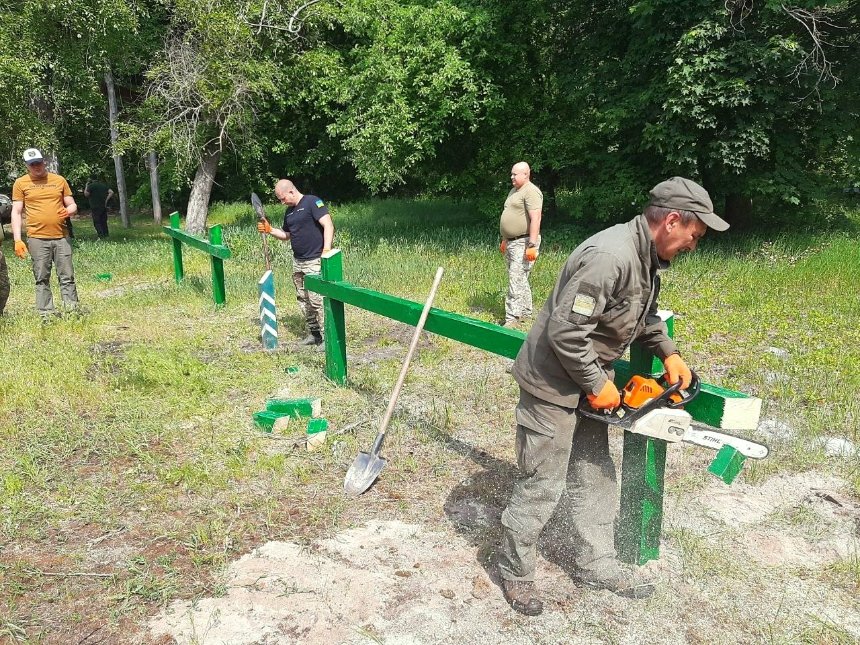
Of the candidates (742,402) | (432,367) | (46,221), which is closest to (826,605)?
(742,402)

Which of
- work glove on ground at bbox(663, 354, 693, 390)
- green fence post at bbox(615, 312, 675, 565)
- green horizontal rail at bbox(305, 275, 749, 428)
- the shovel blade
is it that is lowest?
the shovel blade

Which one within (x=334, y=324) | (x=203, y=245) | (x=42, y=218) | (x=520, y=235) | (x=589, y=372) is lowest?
(x=334, y=324)

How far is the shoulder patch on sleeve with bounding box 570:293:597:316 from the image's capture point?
2.59 meters

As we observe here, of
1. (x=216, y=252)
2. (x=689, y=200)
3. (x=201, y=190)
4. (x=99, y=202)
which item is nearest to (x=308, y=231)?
(x=216, y=252)

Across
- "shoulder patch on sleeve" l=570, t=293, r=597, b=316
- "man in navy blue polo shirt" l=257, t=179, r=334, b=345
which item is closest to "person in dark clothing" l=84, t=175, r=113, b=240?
"man in navy blue polo shirt" l=257, t=179, r=334, b=345

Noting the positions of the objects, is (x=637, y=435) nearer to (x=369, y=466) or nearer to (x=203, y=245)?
(x=369, y=466)

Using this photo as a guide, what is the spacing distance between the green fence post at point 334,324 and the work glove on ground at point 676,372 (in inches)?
118

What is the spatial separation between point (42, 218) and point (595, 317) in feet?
23.0

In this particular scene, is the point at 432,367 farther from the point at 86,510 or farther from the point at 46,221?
the point at 46,221

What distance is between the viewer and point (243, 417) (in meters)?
5.01

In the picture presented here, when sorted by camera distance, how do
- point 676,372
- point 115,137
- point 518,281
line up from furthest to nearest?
point 115,137 < point 518,281 < point 676,372

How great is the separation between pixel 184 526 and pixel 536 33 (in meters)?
12.9

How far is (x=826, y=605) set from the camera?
9.70ft

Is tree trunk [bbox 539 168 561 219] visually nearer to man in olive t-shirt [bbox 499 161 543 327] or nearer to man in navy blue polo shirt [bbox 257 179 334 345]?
man in olive t-shirt [bbox 499 161 543 327]
